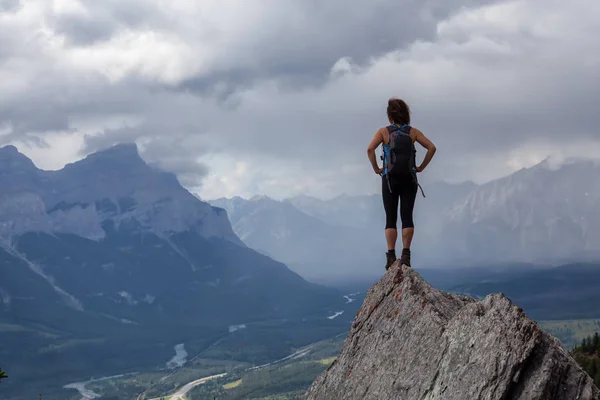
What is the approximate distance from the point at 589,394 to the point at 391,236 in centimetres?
775

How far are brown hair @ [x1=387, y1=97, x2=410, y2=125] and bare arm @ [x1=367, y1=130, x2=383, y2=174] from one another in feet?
2.11

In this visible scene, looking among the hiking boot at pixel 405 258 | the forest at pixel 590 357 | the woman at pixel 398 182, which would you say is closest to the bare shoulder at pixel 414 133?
the woman at pixel 398 182

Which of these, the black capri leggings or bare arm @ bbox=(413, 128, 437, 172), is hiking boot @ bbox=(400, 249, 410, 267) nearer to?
the black capri leggings

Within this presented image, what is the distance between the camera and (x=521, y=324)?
12.9 metres

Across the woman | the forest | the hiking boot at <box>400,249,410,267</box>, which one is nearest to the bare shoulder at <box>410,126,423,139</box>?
the woman

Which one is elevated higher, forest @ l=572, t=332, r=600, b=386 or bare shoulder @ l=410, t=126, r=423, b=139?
bare shoulder @ l=410, t=126, r=423, b=139

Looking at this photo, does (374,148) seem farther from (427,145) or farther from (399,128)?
(427,145)

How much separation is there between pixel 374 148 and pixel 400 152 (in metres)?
0.85

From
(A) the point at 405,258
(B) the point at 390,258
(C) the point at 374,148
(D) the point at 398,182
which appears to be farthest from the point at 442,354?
(C) the point at 374,148

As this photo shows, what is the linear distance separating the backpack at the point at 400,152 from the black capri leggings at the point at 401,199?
0.56m

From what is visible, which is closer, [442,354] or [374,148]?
[442,354]

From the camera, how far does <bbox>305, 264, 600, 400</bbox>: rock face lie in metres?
12.6

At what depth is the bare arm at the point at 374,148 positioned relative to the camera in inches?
719

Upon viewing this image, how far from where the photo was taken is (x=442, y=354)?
46.3ft
